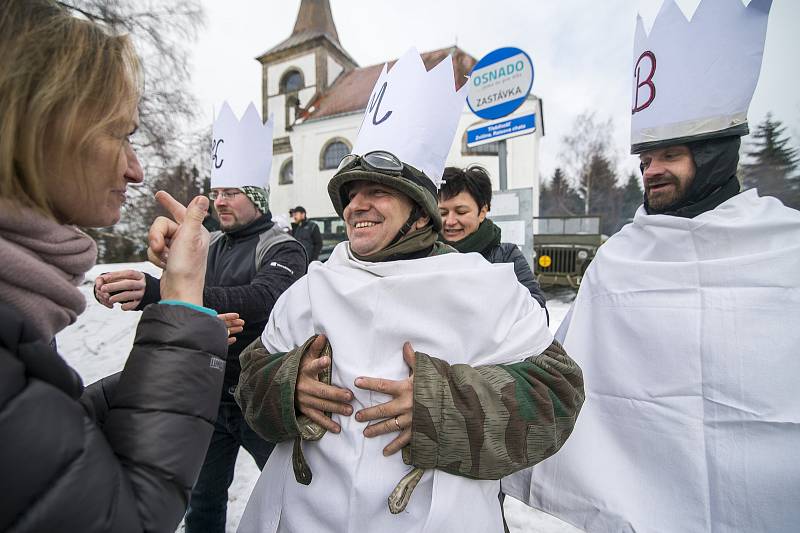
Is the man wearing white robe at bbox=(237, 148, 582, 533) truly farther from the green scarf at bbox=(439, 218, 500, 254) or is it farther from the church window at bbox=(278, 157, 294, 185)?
the church window at bbox=(278, 157, 294, 185)

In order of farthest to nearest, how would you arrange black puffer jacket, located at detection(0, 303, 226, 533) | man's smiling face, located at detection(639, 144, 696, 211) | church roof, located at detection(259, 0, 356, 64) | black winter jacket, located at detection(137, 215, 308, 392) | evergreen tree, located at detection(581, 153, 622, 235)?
evergreen tree, located at detection(581, 153, 622, 235)
church roof, located at detection(259, 0, 356, 64)
black winter jacket, located at detection(137, 215, 308, 392)
man's smiling face, located at detection(639, 144, 696, 211)
black puffer jacket, located at detection(0, 303, 226, 533)

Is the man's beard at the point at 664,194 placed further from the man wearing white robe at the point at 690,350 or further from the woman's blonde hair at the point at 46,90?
the woman's blonde hair at the point at 46,90

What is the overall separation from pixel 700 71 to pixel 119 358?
22.4 feet

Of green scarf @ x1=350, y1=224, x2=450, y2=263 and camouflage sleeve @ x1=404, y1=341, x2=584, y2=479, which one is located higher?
green scarf @ x1=350, y1=224, x2=450, y2=263

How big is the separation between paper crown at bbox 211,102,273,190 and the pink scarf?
188cm

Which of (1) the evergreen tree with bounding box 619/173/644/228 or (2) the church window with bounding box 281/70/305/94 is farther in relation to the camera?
(1) the evergreen tree with bounding box 619/173/644/228

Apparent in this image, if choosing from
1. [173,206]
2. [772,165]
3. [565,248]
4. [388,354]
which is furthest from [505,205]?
[772,165]

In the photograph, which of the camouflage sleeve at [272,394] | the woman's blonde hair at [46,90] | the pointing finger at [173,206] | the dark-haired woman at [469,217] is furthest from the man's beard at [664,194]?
the woman's blonde hair at [46,90]

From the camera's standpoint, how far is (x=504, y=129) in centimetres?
417

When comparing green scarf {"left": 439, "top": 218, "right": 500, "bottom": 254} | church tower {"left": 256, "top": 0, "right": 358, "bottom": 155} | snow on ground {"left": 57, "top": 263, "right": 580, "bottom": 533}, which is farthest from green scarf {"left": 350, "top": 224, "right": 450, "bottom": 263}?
church tower {"left": 256, "top": 0, "right": 358, "bottom": 155}

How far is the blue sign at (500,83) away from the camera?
407 centimetres

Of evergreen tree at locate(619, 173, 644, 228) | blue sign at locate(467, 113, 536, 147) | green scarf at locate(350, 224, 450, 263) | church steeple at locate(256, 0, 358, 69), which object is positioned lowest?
green scarf at locate(350, 224, 450, 263)

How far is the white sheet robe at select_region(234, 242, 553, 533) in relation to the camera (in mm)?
1250

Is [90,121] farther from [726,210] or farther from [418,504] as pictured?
[726,210]
